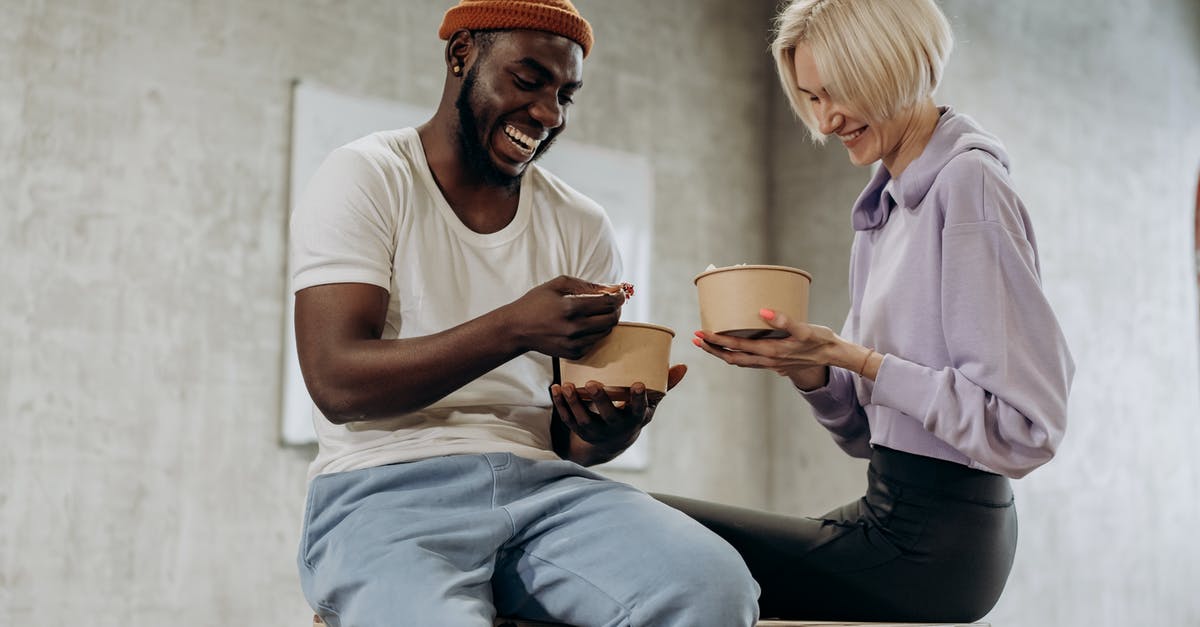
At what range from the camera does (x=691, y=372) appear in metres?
4.41

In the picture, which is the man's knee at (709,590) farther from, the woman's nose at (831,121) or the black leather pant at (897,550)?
the woman's nose at (831,121)

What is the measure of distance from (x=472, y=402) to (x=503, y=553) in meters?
0.21

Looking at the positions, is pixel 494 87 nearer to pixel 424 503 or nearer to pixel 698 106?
pixel 424 503

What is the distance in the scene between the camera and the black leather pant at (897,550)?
5.12 ft

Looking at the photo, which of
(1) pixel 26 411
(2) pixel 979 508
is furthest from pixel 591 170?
(2) pixel 979 508

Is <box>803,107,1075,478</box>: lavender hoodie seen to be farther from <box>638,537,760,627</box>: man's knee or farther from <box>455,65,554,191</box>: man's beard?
<box>455,65,554,191</box>: man's beard

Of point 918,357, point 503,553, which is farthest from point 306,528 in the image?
point 918,357

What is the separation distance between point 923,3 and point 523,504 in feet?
2.99

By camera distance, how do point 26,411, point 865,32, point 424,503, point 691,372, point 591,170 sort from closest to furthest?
point 424,503 < point 865,32 < point 26,411 < point 591,170 < point 691,372

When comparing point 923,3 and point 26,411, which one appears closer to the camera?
point 923,3

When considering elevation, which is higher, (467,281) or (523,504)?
(467,281)

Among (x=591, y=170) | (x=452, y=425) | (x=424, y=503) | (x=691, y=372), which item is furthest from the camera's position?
(x=691, y=372)

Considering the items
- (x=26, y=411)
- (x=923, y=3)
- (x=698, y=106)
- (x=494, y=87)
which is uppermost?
(x=698, y=106)

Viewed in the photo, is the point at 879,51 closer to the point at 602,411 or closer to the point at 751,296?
the point at 751,296
